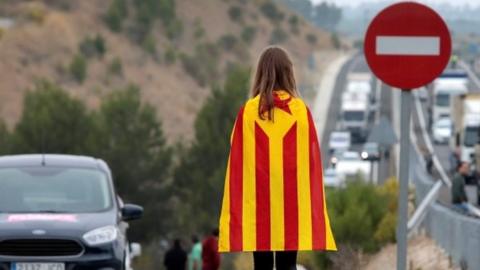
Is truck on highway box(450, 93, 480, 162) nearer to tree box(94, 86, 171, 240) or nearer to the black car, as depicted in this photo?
tree box(94, 86, 171, 240)

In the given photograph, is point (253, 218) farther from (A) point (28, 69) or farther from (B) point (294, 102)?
(A) point (28, 69)

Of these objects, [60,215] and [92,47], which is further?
[92,47]

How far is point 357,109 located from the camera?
100000 millimetres

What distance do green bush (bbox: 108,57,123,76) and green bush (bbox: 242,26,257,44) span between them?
29.0 m

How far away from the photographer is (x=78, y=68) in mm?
109312

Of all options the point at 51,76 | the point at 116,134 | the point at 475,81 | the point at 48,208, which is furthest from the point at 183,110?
the point at 48,208

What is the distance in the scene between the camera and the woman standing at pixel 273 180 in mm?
7684

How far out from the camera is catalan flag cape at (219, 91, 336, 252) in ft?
25.2

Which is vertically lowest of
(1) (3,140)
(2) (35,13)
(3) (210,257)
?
(1) (3,140)

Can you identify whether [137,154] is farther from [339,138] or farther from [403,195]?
[403,195]

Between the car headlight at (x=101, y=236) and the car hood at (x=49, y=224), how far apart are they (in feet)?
0.14

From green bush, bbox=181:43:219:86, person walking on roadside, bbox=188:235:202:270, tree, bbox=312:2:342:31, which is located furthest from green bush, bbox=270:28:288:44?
person walking on roadside, bbox=188:235:202:270

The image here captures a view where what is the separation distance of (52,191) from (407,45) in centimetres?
467

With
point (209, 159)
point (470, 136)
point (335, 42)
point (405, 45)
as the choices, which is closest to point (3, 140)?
point (209, 159)
